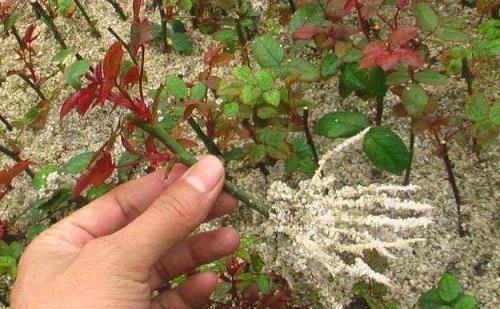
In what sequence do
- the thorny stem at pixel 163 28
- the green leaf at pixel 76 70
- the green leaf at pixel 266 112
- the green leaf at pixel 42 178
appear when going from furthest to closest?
the thorny stem at pixel 163 28
the green leaf at pixel 42 178
the green leaf at pixel 266 112
the green leaf at pixel 76 70

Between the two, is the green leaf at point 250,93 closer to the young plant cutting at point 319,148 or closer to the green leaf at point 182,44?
the young plant cutting at point 319,148

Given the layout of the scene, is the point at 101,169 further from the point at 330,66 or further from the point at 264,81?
the point at 330,66

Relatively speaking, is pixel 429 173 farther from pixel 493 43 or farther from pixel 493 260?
pixel 493 43

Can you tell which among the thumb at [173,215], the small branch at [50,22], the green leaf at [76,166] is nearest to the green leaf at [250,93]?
the thumb at [173,215]

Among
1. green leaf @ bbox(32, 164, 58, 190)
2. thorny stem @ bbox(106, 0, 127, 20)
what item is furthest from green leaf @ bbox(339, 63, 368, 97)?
thorny stem @ bbox(106, 0, 127, 20)

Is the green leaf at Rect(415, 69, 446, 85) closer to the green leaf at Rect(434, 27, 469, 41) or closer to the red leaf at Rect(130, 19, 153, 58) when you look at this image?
the green leaf at Rect(434, 27, 469, 41)

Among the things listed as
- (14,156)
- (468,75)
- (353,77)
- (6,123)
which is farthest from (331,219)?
(6,123)
